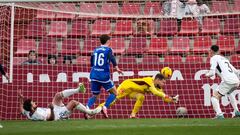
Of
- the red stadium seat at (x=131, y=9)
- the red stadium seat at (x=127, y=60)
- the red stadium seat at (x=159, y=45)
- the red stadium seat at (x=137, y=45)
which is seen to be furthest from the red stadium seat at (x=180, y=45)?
the red stadium seat at (x=131, y=9)

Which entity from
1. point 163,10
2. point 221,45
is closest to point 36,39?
point 163,10

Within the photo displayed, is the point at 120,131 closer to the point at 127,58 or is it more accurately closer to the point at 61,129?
the point at 61,129

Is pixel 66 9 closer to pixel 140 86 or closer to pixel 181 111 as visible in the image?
pixel 181 111

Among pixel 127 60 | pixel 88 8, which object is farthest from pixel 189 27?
pixel 88 8

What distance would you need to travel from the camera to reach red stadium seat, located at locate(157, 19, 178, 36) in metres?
19.0

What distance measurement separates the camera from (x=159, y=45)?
A: 18750 mm

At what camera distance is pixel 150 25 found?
18.8m

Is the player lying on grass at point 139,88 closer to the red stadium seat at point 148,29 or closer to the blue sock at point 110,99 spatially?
the blue sock at point 110,99

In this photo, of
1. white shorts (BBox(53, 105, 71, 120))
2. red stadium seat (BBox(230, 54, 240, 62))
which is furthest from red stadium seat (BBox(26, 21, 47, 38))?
red stadium seat (BBox(230, 54, 240, 62))

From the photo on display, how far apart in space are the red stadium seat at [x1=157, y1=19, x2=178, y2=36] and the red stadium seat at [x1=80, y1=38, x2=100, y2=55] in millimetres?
1964

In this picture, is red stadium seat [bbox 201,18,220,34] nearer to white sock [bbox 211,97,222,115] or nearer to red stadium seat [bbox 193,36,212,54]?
red stadium seat [bbox 193,36,212,54]

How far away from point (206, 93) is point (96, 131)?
696 centimetres

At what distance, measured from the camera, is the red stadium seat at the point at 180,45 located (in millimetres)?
18531

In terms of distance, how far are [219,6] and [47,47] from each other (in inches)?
230
